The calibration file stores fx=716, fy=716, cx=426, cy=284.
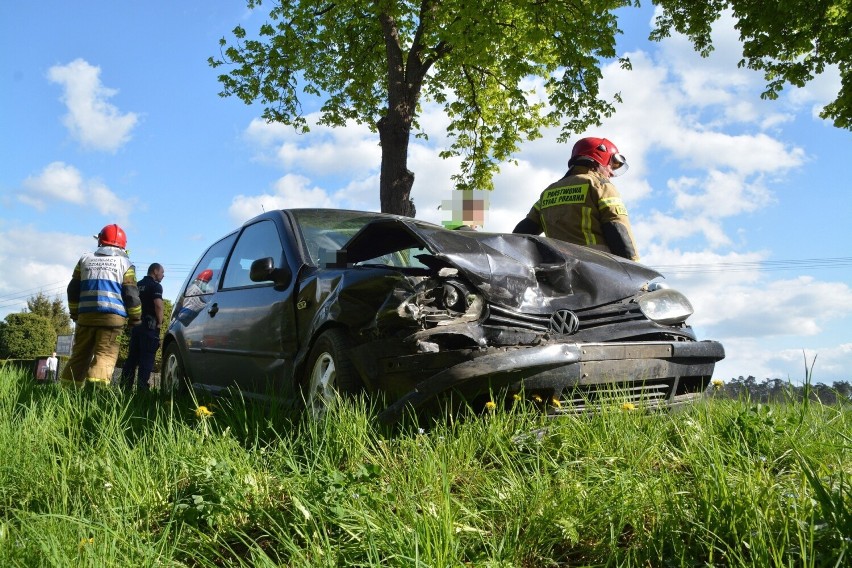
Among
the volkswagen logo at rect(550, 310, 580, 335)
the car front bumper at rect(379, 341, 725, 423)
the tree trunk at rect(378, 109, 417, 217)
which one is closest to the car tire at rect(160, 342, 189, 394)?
the car front bumper at rect(379, 341, 725, 423)

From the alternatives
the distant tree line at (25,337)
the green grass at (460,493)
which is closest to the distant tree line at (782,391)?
the green grass at (460,493)

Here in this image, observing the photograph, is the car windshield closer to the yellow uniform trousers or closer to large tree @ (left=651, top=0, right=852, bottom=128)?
the yellow uniform trousers

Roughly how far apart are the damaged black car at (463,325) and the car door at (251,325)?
0.7 inches

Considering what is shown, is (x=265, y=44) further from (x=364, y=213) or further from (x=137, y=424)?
(x=137, y=424)

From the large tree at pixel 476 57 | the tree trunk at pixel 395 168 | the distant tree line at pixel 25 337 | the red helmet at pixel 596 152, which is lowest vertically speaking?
the distant tree line at pixel 25 337

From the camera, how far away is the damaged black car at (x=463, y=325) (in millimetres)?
3113

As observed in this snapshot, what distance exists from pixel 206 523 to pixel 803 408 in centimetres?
255

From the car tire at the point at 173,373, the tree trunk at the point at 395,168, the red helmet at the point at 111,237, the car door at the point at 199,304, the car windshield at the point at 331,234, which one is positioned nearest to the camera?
the car windshield at the point at 331,234

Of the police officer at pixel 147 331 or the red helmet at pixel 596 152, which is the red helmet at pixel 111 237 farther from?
the red helmet at pixel 596 152

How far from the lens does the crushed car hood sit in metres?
3.39

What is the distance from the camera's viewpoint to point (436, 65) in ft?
52.0

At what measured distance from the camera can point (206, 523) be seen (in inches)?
101

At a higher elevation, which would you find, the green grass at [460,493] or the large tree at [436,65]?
the large tree at [436,65]

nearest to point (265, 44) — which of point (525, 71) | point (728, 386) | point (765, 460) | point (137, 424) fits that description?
point (525, 71)
